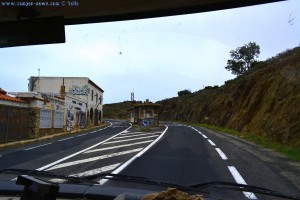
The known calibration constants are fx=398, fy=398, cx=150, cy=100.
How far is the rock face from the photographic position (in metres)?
22.5

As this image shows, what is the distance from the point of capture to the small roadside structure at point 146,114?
4703 cm

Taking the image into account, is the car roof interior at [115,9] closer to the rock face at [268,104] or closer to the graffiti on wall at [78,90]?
the rock face at [268,104]

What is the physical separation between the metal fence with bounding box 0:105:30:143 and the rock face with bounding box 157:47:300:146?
15496 mm

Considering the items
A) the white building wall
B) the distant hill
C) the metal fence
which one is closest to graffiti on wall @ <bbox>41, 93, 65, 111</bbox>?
the white building wall

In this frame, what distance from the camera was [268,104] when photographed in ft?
99.1

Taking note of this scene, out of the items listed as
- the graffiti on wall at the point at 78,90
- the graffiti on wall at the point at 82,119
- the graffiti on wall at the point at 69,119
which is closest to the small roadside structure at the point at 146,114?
the graffiti on wall at the point at 82,119

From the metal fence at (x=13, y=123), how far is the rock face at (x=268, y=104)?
15496mm

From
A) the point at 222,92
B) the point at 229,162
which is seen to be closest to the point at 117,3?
the point at 229,162

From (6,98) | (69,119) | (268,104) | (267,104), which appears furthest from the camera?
(69,119)

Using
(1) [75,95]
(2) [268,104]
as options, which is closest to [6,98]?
(2) [268,104]

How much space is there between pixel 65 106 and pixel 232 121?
16.8m

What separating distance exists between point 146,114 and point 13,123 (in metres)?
24.6

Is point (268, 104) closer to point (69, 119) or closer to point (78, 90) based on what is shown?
point (69, 119)

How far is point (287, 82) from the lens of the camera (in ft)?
93.7
